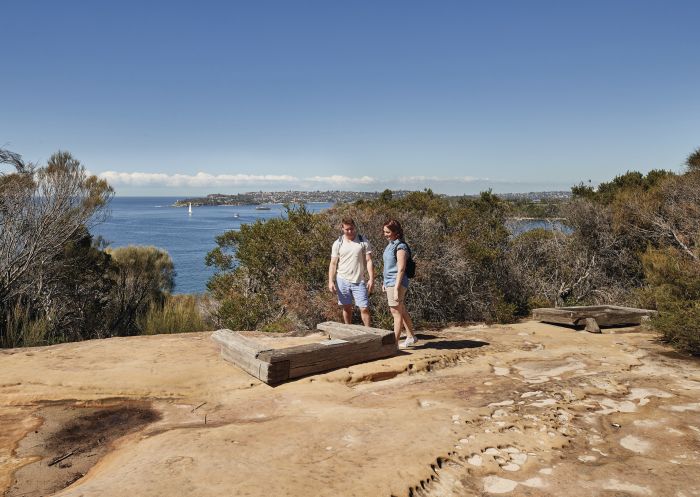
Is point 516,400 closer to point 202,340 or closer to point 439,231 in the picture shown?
point 202,340

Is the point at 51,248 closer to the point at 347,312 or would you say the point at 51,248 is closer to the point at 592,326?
the point at 347,312

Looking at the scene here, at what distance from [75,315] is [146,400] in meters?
10.4

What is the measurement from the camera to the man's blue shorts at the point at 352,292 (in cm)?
631

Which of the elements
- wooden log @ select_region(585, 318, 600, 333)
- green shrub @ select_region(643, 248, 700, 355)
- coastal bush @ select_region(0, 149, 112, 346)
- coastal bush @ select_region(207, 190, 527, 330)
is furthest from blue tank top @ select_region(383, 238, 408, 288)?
coastal bush @ select_region(0, 149, 112, 346)

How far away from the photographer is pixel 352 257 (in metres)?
6.28

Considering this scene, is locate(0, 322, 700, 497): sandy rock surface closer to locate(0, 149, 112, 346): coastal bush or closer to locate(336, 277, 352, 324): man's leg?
locate(336, 277, 352, 324): man's leg

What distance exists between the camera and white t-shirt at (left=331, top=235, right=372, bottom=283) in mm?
6270

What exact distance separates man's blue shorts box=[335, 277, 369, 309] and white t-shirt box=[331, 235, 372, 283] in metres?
0.07

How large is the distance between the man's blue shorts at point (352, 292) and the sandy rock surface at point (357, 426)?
3.01ft

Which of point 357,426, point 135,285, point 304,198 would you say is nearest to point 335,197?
point 304,198

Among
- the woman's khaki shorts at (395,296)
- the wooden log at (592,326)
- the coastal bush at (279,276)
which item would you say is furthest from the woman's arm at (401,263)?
the wooden log at (592,326)

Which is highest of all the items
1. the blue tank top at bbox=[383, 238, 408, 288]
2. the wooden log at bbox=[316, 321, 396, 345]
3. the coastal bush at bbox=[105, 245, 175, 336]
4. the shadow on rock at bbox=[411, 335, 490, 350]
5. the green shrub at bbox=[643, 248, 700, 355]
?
the blue tank top at bbox=[383, 238, 408, 288]

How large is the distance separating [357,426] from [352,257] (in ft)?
9.53

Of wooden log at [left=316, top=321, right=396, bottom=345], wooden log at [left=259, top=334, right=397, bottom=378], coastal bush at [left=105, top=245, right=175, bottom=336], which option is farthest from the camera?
coastal bush at [left=105, top=245, right=175, bottom=336]
